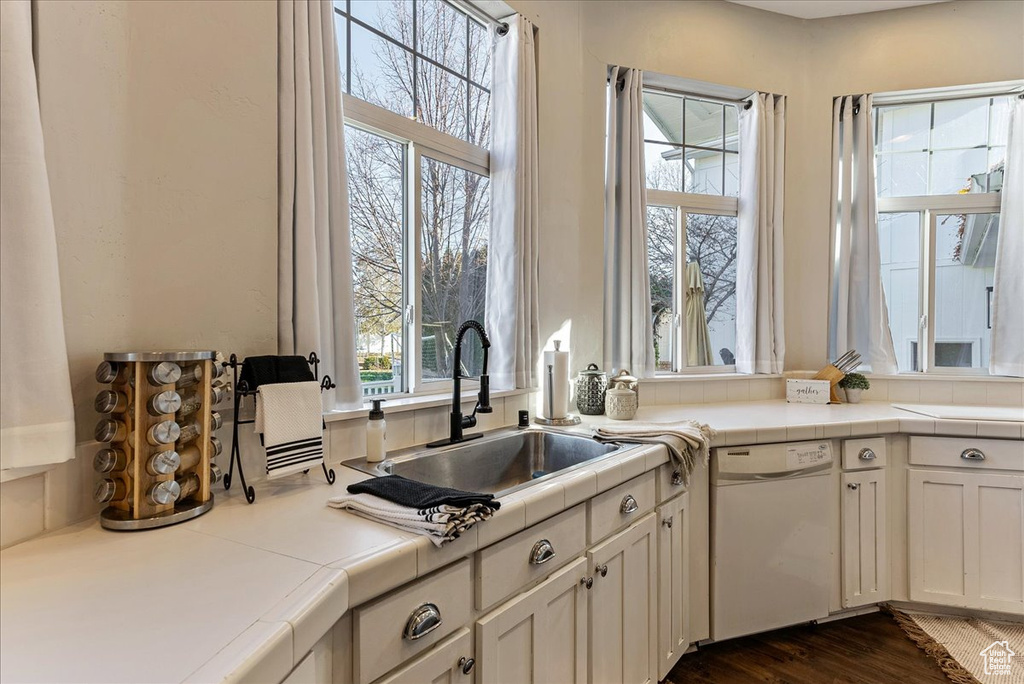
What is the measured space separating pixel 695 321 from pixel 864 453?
1.07 meters

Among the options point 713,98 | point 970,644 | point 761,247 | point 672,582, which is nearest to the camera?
point 672,582

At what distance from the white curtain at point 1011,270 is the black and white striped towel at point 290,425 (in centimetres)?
358

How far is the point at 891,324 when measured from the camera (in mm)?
3178

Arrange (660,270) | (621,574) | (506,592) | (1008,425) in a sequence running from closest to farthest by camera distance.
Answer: (506,592) → (621,574) → (1008,425) → (660,270)

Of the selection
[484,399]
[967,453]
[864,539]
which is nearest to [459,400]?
[484,399]

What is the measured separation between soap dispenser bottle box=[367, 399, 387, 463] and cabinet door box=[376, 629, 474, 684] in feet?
1.94

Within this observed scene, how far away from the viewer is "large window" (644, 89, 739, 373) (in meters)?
3.02

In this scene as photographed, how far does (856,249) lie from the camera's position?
308 centimetres

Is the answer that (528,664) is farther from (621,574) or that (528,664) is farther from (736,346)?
(736,346)

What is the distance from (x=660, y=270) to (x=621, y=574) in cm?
188

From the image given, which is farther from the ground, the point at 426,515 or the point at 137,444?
the point at 137,444

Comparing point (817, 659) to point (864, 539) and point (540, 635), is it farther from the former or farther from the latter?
point (540, 635)

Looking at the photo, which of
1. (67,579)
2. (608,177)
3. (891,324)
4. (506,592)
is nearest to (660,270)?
(608,177)

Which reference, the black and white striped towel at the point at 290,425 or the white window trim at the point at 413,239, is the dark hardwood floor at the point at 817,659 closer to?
the white window trim at the point at 413,239
